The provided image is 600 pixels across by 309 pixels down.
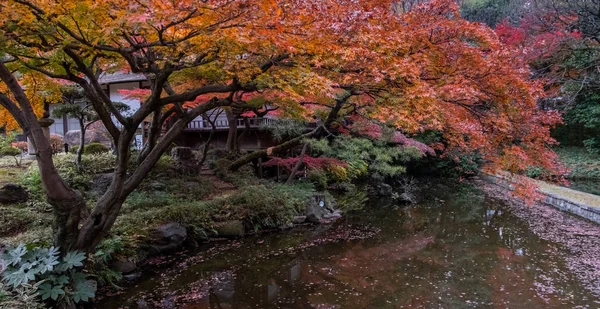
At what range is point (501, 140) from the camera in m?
7.56

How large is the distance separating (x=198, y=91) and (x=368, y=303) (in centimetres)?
416

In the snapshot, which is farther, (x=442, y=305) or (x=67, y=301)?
(x=442, y=305)

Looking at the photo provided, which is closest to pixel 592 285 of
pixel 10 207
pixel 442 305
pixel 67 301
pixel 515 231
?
pixel 442 305

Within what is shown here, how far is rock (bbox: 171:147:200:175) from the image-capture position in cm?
1138

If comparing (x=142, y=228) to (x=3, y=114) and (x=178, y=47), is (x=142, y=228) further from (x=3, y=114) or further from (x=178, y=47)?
(x=3, y=114)

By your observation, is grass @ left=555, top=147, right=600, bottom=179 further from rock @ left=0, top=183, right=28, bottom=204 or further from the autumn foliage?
rock @ left=0, top=183, right=28, bottom=204

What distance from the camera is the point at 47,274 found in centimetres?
469

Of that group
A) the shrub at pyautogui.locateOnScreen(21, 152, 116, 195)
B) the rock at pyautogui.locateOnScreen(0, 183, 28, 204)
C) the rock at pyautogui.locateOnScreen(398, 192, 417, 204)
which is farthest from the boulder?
the rock at pyautogui.locateOnScreen(0, 183, 28, 204)

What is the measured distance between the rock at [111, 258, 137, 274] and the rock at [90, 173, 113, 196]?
134 inches

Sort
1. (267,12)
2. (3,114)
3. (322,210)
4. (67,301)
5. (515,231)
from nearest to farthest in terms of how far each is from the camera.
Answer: (267,12), (67,301), (3,114), (515,231), (322,210)

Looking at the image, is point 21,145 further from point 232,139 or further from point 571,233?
point 571,233

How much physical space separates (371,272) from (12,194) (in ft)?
25.2

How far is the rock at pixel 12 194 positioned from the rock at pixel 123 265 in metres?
3.38

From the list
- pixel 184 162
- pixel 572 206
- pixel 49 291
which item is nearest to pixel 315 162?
pixel 184 162
